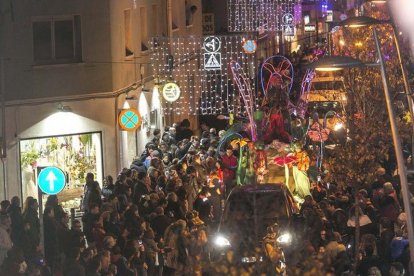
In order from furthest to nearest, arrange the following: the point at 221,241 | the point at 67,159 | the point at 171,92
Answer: the point at 171,92 → the point at 67,159 → the point at 221,241

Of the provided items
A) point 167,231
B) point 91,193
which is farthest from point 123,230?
point 91,193

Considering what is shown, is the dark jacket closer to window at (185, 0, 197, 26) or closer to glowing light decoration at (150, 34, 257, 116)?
glowing light decoration at (150, 34, 257, 116)

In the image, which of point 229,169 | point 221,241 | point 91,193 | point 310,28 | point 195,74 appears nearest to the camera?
point 221,241

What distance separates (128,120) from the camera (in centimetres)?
2716

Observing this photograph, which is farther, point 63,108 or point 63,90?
point 63,90

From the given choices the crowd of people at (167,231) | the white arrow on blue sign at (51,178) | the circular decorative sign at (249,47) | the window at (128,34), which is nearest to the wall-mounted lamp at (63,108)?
the crowd of people at (167,231)

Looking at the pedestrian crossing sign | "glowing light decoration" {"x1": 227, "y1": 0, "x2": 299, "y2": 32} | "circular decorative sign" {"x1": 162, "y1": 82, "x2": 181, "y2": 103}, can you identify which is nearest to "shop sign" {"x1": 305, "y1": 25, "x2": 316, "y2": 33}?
"glowing light decoration" {"x1": 227, "y1": 0, "x2": 299, "y2": 32}

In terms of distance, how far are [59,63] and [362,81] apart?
294 inches

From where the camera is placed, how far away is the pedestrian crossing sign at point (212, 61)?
37.0 m

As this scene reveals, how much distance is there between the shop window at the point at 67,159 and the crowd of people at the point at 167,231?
8.76 ft

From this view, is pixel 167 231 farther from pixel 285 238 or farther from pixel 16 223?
pixel 16 223

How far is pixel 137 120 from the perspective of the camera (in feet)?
89.3

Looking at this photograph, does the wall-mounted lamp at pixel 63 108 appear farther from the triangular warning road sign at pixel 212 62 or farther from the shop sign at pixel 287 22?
the shop sign at pixel 287 22

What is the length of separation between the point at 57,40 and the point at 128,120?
112 inches
